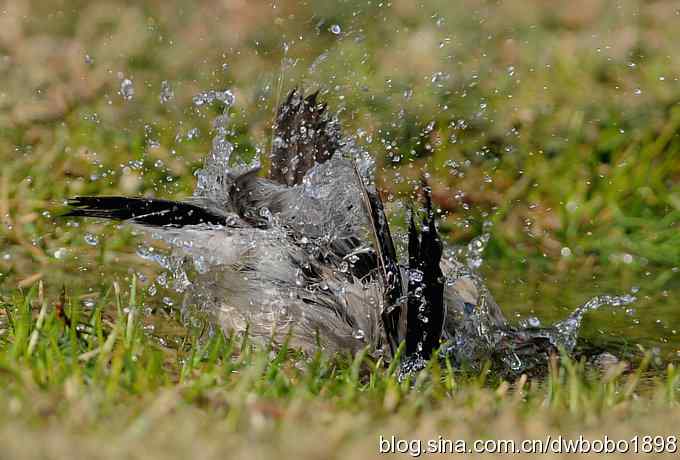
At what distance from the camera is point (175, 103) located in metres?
5.10

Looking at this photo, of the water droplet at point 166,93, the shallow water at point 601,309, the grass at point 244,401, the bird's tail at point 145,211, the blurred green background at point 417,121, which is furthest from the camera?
the water droplet at point 166,93

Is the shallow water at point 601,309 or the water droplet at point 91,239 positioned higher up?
the water droplet at point 91,239

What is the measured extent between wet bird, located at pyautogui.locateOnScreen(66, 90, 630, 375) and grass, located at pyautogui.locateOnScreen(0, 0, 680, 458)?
107 millimetres

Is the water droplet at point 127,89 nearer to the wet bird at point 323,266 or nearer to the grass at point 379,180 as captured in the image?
the grass at point 379,180

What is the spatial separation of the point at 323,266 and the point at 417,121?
7.79 feet

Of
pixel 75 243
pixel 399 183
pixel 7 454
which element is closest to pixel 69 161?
pixel 75 243

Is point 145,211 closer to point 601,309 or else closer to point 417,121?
point 601,309

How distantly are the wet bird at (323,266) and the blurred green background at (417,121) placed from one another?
440 mm

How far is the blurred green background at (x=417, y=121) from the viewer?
3725 millimetres

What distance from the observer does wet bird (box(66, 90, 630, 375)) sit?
8.01 feet

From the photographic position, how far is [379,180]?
4.36 m

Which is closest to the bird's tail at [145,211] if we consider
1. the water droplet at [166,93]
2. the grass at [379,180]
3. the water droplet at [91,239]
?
the grass at [379,180]

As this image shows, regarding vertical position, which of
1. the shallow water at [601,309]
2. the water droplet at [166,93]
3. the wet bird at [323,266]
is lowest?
the shallow water at [601,309]

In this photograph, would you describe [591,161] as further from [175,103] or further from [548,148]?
[175,103]
